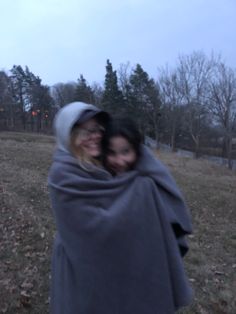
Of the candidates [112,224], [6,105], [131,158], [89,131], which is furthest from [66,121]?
[6,105]

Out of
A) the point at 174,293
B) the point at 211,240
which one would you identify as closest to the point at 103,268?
the point at 174,293

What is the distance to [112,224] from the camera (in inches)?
78.5

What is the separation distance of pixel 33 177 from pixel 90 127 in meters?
9.55

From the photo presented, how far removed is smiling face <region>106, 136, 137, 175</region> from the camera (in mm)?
2195

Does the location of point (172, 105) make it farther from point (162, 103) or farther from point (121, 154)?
point (121, 154)

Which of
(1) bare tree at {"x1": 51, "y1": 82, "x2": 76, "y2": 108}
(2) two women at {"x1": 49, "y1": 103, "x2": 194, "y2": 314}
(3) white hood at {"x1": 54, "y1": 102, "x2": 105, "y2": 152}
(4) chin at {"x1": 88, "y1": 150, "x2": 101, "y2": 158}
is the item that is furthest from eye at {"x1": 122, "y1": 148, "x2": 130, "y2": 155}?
(1) bare tree at {"x1": 51, "y1": 82, "x2": 76, "y2": 108}

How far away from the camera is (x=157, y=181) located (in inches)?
84.1

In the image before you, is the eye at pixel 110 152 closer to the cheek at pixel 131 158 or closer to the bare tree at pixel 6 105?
the cheek at pixel 131 158

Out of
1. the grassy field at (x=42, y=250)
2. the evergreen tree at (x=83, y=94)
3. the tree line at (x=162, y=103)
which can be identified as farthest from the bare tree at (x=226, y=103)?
the grassy field at (x=42, y=250)

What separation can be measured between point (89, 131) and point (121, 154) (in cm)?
21

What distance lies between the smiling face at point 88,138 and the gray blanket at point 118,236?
87 mm

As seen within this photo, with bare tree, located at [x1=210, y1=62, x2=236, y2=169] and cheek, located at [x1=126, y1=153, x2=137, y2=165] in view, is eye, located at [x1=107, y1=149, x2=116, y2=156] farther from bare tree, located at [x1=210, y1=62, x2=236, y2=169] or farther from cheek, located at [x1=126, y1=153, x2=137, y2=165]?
bare tree, located at [x1=210, y1=62, x2=236, y2=169]

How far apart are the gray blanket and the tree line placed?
1717 inches

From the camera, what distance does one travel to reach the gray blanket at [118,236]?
2.02m
